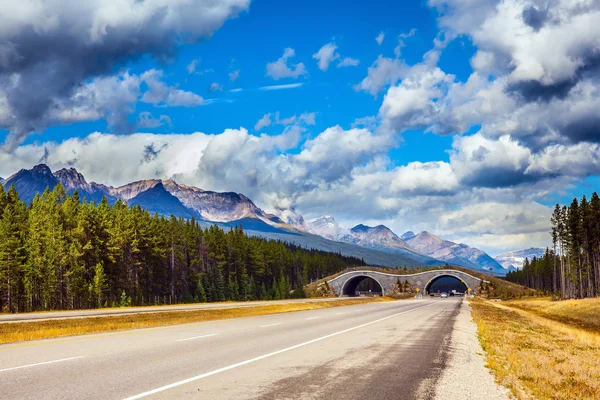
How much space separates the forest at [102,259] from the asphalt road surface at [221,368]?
174 ft

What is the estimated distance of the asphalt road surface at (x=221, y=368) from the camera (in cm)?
835

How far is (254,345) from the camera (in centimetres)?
1561

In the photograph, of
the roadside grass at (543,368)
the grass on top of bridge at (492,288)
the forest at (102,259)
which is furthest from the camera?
the grass on top of bridge at (492,288)

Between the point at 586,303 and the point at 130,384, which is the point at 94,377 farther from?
the point at 586,303

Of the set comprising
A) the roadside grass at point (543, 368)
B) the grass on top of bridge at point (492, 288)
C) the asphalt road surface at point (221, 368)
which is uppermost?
the asphalt road surface at point (221, 368)

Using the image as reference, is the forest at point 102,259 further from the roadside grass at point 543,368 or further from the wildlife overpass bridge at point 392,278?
the roadside grass at point 543,368

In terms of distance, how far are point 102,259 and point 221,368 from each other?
68982 mm

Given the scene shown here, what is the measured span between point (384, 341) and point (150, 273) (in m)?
75.3

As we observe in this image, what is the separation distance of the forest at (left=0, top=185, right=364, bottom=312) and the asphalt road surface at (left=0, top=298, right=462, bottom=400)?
5300cm

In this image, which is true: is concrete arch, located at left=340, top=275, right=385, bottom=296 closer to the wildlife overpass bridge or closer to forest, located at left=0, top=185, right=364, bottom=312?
the wildlife overpass bridge

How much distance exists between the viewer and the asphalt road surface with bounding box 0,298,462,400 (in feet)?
27.4

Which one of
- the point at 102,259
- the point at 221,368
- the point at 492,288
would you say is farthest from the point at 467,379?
the point at 492,288

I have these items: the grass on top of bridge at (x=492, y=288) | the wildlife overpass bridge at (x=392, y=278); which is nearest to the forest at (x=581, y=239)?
the grass on top of bridge at (x=492, y=288)

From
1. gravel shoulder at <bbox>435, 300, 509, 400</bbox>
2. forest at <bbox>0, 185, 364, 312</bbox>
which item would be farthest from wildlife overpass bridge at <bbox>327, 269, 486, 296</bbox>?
gravel shoulder at <bbox>435, 300, 509, 400</bbox>
